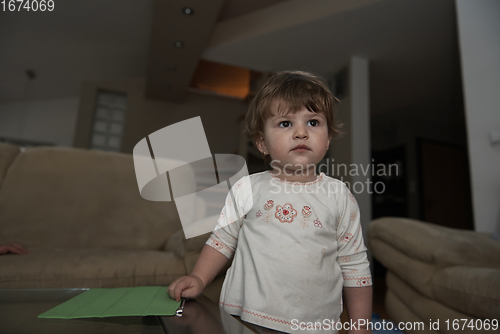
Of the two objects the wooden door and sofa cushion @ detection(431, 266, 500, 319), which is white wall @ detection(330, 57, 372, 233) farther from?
the wooden door

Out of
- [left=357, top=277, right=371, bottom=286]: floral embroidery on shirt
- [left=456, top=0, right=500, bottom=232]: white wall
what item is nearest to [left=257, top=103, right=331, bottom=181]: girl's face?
[left=357, top=277, right=371, bottom=286]: floral embroidery on shirt

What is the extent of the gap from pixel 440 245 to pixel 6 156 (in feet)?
5.89

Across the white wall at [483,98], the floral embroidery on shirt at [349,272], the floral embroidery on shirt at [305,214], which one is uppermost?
the white wall at [483,98]

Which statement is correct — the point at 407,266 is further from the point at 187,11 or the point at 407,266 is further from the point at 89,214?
the point at 187,11

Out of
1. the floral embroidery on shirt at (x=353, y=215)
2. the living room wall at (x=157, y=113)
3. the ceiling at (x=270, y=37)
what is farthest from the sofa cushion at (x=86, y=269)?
the living room wall at (x=157, y=113)

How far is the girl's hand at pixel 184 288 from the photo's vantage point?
48 cm

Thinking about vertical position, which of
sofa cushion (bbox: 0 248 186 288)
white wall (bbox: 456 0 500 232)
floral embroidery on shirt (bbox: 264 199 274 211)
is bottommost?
sofa cushion (bbox: 0 248 186 288)

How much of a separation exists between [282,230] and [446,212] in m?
4.85

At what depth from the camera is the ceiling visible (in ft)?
8.33

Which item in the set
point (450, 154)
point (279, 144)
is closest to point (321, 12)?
point (279, 144)

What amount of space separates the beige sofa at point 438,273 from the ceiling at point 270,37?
203cm

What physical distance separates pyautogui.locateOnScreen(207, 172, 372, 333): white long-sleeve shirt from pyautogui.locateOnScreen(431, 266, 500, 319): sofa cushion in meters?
0.39

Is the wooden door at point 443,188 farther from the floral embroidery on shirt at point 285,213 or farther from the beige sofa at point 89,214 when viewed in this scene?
the floral embroidery on shirt at point 285,213

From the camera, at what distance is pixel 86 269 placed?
34.5 inches
